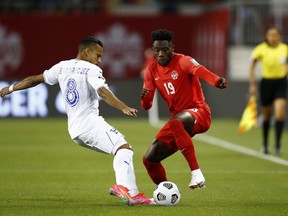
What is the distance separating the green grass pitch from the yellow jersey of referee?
1.63 m

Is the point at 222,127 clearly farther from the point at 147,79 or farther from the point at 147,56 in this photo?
the point at 147,79

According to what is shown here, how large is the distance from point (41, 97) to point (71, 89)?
674 inches

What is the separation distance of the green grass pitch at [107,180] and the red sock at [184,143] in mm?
A: 497

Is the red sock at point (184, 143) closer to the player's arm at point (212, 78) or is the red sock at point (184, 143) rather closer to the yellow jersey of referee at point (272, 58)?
the player's arm at point (212, 78)

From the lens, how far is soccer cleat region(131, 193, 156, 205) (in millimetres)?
10055

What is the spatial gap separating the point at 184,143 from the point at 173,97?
0.66 meters

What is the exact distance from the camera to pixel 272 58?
17.3 meters

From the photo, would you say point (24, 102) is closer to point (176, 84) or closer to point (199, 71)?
point (176, 84)

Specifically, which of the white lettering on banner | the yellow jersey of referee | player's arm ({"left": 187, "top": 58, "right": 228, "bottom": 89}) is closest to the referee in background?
the yellow jersey of referee

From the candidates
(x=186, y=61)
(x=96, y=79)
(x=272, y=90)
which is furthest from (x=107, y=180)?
(x=272, y=90)

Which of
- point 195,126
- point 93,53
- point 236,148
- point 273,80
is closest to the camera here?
point 93,53

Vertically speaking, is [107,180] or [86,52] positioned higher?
[86,52]

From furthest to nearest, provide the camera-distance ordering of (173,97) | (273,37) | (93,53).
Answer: (273,37)
(173,97)
(93,53)

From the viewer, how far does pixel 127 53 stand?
3089 centimetres
